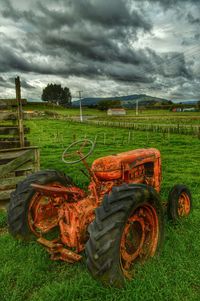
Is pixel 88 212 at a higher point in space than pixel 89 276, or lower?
higher

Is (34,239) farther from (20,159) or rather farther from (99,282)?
(20,159)

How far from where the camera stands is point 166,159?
39.4 feet

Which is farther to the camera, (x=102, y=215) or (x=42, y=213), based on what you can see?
(x=42, y=213)

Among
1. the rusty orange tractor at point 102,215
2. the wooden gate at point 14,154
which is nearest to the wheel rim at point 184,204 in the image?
the rusty orange tractor at point 102,215

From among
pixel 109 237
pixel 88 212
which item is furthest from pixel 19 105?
pixel 109 237

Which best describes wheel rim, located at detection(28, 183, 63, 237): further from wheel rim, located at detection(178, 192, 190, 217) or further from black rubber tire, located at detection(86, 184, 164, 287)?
wheel rim, located at detection(178, 192, 190, 217)

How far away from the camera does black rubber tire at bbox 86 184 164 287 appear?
9.67 feet

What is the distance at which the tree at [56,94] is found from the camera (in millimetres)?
148875

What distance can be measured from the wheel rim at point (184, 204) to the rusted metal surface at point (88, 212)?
0.91 m

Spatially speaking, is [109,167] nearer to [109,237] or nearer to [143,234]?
[143,234]

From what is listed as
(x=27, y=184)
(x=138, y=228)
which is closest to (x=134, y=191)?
(x=138, y=228)

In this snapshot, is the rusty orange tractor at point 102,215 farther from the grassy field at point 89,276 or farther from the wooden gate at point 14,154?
the wooden gate at point 14,154

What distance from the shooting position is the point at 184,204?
533cm

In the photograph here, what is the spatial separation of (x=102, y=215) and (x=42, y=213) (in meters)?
1.55
